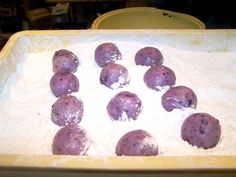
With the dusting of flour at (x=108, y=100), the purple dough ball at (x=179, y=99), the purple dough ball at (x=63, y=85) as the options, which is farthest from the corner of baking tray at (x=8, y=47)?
the purple dough ball at (x=179, y=99)

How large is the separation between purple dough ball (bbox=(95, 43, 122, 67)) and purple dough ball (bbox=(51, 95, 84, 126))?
8.9 inches

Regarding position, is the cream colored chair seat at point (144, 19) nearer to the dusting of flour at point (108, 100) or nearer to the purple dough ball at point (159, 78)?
the dusting of flour at point (108, 100)

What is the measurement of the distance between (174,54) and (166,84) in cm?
21

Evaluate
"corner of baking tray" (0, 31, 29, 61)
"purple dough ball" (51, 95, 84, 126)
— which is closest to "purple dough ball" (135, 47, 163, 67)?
"purple dough ball" (51, 95, 84, 126)

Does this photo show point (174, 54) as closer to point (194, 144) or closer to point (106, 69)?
point (106, 69)

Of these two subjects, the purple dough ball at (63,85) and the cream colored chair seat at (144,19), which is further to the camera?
the cream colored chair seat at (144,19)

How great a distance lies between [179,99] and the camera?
82cm

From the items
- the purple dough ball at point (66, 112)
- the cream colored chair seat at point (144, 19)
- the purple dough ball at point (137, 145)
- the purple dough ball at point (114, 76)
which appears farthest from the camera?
the cream colored chair seat at point (144, 19)

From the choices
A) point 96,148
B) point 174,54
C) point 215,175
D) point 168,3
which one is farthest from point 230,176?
point 168,3

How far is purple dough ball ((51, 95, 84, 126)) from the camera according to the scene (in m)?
0.79

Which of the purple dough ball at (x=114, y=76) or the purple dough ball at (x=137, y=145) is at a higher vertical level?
the purple dough ball at (x=114, y=76)

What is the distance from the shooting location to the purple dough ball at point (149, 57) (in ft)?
3.20

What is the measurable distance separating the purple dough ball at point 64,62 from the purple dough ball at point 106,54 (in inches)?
3.2

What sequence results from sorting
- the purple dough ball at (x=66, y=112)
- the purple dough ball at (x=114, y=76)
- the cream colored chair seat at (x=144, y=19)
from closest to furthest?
the purple dough ball at (x=66, y=112)
the purple dough ball at (x=114, y=76)
the cream colored chair seat at (x=144, y=19)
